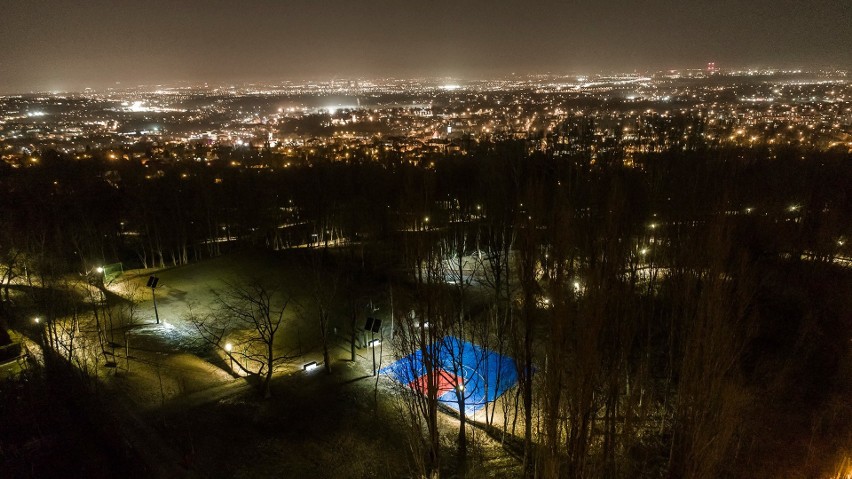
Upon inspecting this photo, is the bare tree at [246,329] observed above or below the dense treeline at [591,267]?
below

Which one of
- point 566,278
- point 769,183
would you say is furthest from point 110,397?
point 769,183

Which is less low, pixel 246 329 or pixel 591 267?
pixel 591 267

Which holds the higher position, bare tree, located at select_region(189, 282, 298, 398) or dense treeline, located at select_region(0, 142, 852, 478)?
dense treeline, located at select_region(0, 142, 852, 478)

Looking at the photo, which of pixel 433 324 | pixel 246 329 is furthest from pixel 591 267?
pixel 246 329

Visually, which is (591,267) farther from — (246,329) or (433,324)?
(246,329)

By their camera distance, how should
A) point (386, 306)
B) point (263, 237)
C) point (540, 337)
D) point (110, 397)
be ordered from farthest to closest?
point (263, 237)
point (386, 306)
point (540, 337)
point (110, 397)

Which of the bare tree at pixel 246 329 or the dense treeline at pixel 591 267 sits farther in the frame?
the bare tree at pixel 246 329

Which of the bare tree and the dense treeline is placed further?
the bare tree

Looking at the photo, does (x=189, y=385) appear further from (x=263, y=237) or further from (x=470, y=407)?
(x=263, y=237)
